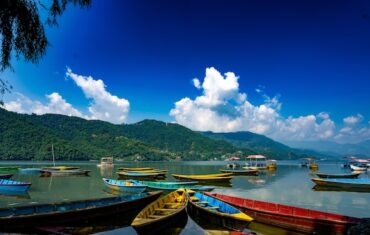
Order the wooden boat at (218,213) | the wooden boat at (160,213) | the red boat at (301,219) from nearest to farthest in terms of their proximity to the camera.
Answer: the wooden boat at (160,213)
the wooden boat at (218,213)
the red boat at (301,219)

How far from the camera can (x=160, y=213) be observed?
1614cm

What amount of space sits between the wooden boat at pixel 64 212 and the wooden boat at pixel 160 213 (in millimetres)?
2361

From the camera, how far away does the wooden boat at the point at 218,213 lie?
45.4 feet

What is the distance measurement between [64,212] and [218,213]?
7.94 m

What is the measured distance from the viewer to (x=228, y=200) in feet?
64.7

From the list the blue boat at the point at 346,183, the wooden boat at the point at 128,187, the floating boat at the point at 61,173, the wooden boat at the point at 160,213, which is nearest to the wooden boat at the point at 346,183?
the blue boat at the point at 346,183

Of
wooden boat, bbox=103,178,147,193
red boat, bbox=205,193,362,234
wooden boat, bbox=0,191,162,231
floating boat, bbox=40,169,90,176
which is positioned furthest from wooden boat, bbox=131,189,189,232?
floating boat, bbox=40,169,90,176

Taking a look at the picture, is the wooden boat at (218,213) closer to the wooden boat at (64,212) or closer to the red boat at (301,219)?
the red boat at (301,219)

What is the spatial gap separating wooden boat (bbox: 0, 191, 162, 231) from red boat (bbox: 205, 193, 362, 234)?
718cm

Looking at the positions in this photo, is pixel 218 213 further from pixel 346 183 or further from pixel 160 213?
pixel 346 183

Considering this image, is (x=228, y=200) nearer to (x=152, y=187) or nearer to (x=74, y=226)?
(x=74, y=226)

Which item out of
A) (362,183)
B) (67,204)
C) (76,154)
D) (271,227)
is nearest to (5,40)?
(67,204)

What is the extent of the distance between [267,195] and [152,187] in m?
12.2

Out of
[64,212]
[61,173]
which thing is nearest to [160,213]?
[64,212]
